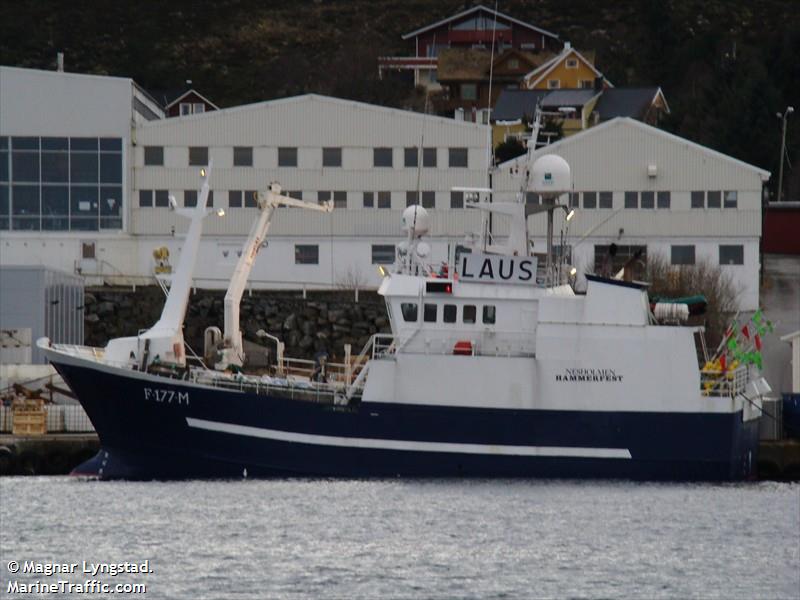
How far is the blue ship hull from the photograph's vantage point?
3916 centimetres

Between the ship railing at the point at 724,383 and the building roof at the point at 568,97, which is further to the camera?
the building roof at the point at 568,97

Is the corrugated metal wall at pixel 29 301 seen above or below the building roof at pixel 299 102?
below

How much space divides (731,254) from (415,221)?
1920 centimetres

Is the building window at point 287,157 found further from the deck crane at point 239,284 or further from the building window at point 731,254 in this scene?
the deck crane at point 239,284

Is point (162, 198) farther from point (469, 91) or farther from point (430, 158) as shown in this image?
point (469, 91)

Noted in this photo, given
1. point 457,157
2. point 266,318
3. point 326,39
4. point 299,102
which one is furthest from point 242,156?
point 326,39

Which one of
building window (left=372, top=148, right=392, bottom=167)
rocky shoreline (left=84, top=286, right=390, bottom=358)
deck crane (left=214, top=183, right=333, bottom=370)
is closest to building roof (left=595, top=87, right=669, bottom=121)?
building window (left=372, top=148, right=392, bottom=167)

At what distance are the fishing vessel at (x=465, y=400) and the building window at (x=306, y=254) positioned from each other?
63.0ft

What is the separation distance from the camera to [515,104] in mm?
86188

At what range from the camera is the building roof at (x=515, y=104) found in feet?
277

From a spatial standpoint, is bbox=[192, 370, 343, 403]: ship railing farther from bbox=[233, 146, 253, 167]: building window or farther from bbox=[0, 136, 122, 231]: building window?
bbox=[233, 146, 253, 167]: building window

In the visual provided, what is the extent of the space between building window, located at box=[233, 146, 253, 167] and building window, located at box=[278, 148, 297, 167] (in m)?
0.79

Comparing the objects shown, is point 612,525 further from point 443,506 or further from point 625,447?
point 625,447

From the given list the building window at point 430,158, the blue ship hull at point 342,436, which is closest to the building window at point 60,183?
the building window at point 430,158
